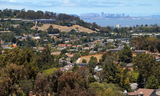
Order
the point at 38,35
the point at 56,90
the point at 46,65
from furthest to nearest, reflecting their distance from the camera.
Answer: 1. the point at 38,35
2. the point at 46,65
3. the point at 56,90

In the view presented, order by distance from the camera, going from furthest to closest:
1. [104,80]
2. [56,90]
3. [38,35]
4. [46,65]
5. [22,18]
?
1. [22,18]
2. [38,35]
3. [46,65]
4. [104,80]
5. [56,90]

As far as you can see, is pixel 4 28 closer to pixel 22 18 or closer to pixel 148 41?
pixel 22 18

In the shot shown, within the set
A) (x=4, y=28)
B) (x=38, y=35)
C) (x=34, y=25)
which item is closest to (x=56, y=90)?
(x=38, y=35)

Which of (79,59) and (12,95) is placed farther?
(79,59)

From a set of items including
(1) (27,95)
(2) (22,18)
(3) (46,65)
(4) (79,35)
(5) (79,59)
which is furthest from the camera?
(2) (22,18)

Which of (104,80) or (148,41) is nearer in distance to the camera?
(104,80)

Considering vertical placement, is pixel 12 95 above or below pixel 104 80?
above

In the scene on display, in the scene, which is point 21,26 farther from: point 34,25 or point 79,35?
point 79,35

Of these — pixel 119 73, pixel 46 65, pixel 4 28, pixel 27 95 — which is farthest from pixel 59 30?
pixel 27 95

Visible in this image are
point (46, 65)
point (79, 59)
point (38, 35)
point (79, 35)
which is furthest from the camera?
point (79, 35)
